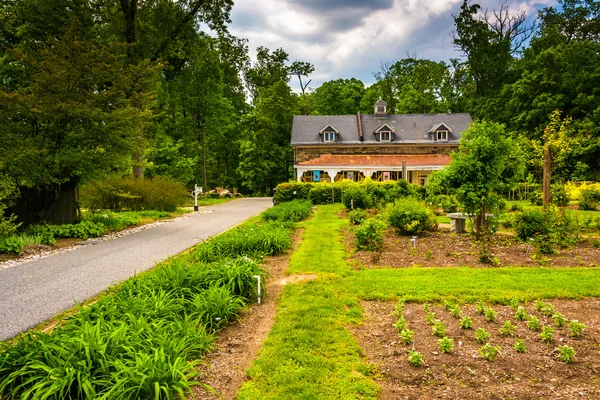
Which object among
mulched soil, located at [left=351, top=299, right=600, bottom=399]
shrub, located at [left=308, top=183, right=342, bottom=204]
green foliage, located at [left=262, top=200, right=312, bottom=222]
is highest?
shrub, located at [left=308, top=183, right=342, bottom=204]

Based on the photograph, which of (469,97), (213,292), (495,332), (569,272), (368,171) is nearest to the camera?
(495,332)

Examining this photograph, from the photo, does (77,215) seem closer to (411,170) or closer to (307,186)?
(307,186)

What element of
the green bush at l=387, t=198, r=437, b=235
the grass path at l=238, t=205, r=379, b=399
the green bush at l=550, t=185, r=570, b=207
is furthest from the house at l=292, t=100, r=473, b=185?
the grass path at l=238, t=205, r=379, b=399

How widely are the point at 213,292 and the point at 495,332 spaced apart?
323 centimetres

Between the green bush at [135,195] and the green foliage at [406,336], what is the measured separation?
1500cm

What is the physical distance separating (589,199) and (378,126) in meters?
19.6

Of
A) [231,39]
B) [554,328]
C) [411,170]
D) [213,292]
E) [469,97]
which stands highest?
[231,39]

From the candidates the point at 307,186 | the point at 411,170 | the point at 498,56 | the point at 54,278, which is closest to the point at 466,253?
the point at 54,278

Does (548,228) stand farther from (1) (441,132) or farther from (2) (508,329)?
(1) (441,132)

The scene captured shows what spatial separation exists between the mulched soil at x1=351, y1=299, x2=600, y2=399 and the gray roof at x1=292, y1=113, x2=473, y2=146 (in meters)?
29.6

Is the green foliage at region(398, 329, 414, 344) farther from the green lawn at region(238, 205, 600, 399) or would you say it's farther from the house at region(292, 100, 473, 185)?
the house at region(292, 100, 473, 185)

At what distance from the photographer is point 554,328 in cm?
402

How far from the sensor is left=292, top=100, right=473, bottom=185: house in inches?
1184

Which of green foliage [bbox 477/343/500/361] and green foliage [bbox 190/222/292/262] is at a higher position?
green foliage [bbox 190/222/292/262]
